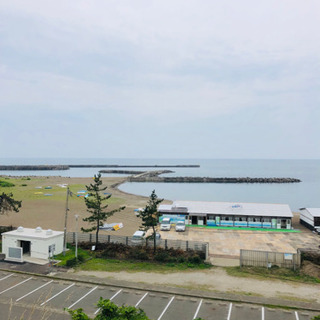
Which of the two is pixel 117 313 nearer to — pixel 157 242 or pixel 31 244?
pixel 31 244

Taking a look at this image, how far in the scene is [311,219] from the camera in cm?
4434

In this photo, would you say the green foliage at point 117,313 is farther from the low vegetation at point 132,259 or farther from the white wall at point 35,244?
the white wall at point 35,244

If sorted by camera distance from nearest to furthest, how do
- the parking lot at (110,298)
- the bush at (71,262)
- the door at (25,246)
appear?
the parking lot at (110,298)
the bush at (71,262)
the door at (25,246)

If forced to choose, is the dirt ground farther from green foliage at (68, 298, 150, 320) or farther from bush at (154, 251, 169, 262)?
green foliage at (68, 298, 150, 320)

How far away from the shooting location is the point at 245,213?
45.7 m

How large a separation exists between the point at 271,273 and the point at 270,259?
1.66 m

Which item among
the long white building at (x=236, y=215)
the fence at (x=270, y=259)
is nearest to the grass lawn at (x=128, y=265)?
the fence at (x=270, y=259)

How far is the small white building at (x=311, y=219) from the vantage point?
1716 inches

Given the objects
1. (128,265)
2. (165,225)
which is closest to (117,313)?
(128,265)

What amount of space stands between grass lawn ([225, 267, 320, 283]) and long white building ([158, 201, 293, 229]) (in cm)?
2016

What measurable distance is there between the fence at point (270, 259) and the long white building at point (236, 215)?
63.4 ft

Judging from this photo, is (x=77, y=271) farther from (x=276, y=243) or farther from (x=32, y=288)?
(x=276, y=243)

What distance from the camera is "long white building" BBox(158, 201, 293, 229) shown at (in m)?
45.1

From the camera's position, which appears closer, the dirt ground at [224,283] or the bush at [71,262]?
the dirt ground at [224,283]
